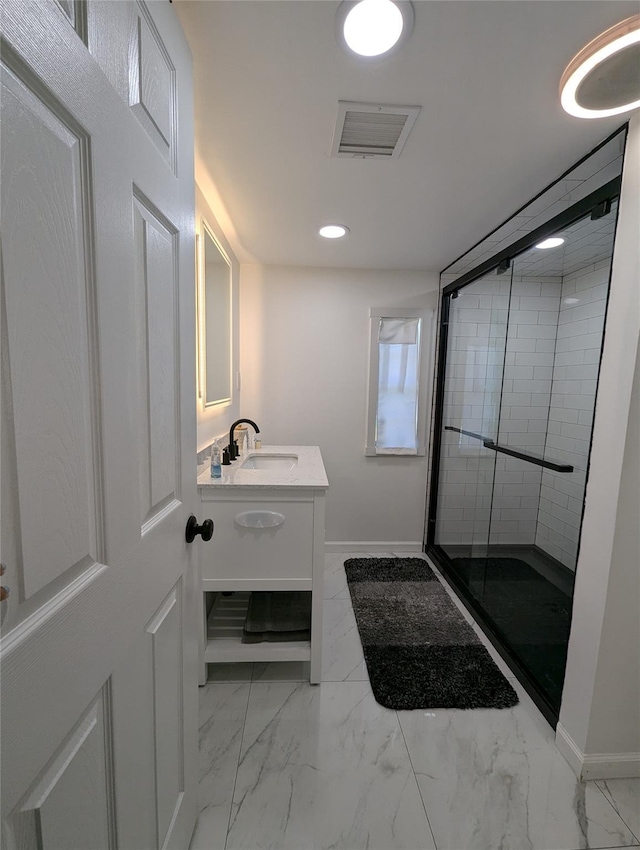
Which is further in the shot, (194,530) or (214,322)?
(214,322)

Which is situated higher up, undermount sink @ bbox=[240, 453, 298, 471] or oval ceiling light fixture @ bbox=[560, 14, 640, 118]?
oval ceiling light fixture @ bbox=[560, 14, 640, 118]

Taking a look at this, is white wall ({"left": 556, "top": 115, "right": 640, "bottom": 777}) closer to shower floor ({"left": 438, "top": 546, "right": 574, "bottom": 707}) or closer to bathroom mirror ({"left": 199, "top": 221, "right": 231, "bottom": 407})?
shower floor ({"left": 438, "top": 546, "right": 574, "bottom": 707})

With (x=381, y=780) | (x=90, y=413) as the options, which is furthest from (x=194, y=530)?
(x=381, y=780)

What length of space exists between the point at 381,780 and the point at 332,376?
2.35 meters

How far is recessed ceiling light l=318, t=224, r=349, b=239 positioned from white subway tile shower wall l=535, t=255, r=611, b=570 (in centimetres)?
139

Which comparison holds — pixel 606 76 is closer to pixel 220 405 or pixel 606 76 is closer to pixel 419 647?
pixel 220 405

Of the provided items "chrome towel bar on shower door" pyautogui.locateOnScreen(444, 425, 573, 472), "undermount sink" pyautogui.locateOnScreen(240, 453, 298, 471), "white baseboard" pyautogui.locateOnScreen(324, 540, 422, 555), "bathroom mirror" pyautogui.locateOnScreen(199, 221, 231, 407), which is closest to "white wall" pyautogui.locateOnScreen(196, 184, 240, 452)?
"bathroom mirror" pyautogui.locateOnScreen(199, 221, 231, 407)

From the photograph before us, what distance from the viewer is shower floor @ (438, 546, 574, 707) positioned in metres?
1.69

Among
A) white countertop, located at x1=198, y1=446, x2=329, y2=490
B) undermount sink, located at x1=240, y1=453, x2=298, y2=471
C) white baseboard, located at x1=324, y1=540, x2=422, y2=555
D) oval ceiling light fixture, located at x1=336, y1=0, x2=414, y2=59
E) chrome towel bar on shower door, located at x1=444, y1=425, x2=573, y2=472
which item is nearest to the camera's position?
oval ceiling light fixture, located at x1=336, y1=0, x2=414, y2=59

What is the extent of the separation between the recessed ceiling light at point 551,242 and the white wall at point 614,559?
0.58 m

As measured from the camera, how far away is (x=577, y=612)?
1.37 meters

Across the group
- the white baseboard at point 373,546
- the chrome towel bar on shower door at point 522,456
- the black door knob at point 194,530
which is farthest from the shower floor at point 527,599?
the black door knob at point 194,530

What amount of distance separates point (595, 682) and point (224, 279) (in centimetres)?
265

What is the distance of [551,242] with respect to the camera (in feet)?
6.05
